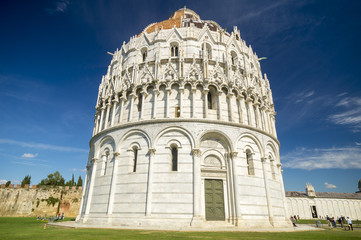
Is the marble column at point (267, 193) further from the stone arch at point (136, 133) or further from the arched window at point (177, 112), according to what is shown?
the stone arch at point (136, 133)

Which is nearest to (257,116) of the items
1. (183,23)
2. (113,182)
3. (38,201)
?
(183,23)

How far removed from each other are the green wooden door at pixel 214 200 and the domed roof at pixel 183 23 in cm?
1676

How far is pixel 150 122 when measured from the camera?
1838cm

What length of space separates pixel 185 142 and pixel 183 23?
15.4 m

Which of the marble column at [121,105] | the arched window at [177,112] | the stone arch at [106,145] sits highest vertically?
the marble column at [121,105]

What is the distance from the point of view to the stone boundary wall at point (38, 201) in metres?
41.1

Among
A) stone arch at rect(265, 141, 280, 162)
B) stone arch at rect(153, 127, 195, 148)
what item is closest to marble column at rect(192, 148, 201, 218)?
stone arch at rect(153, 127, 195, 148)

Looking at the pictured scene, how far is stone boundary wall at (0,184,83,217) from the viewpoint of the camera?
41.1m

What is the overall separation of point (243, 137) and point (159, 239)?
1278 cm

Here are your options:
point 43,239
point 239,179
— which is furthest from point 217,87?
point 43,239

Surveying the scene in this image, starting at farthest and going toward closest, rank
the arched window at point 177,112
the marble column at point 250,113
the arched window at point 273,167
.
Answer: the arched window at point 273,167, the marble column at point 250,113, the arched window at point 177,112

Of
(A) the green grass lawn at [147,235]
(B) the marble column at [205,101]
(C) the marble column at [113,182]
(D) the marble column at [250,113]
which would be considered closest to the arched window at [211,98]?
(B) the marble column at [205,101]

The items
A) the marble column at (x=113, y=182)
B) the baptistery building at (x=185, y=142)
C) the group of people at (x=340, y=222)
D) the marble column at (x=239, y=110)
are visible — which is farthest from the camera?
the group of people at (x=340, y=222)

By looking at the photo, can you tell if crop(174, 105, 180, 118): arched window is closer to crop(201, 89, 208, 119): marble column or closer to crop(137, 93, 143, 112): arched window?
crop(201, 89, 208, 119): marble column
